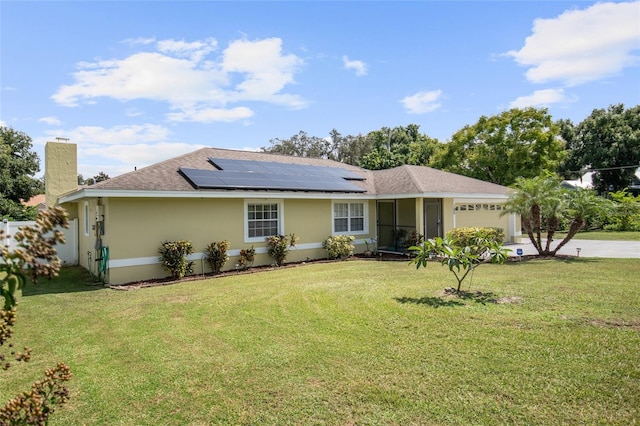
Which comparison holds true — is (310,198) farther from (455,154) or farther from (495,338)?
(455,154)

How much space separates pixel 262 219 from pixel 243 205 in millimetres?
951

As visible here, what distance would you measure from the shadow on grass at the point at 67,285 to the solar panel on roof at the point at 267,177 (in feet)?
14.0

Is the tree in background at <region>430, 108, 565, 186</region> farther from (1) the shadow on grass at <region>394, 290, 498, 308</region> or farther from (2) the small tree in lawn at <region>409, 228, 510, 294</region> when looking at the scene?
(1) the shadow on grass at <region>394, 290, 498, 308</region>

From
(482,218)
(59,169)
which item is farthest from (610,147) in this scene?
(59,169)

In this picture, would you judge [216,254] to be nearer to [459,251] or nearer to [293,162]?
[459,251]

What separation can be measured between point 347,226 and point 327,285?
663 cm

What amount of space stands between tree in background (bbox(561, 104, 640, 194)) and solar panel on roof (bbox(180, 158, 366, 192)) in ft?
101

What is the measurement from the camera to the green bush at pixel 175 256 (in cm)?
1124

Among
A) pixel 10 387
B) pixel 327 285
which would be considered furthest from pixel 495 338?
pixel 10 387

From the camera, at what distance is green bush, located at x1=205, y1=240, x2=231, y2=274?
12227mm

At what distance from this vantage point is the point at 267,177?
14508mm

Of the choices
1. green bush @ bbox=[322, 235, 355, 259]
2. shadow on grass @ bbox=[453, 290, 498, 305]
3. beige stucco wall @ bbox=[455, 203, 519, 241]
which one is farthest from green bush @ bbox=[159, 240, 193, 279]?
beige stucco wall @ bbox=[455, 203, 519, 241]

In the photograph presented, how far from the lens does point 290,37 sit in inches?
526

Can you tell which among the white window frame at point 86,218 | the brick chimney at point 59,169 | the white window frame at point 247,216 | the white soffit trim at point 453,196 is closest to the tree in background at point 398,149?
the white soffit trim at point 453,196
